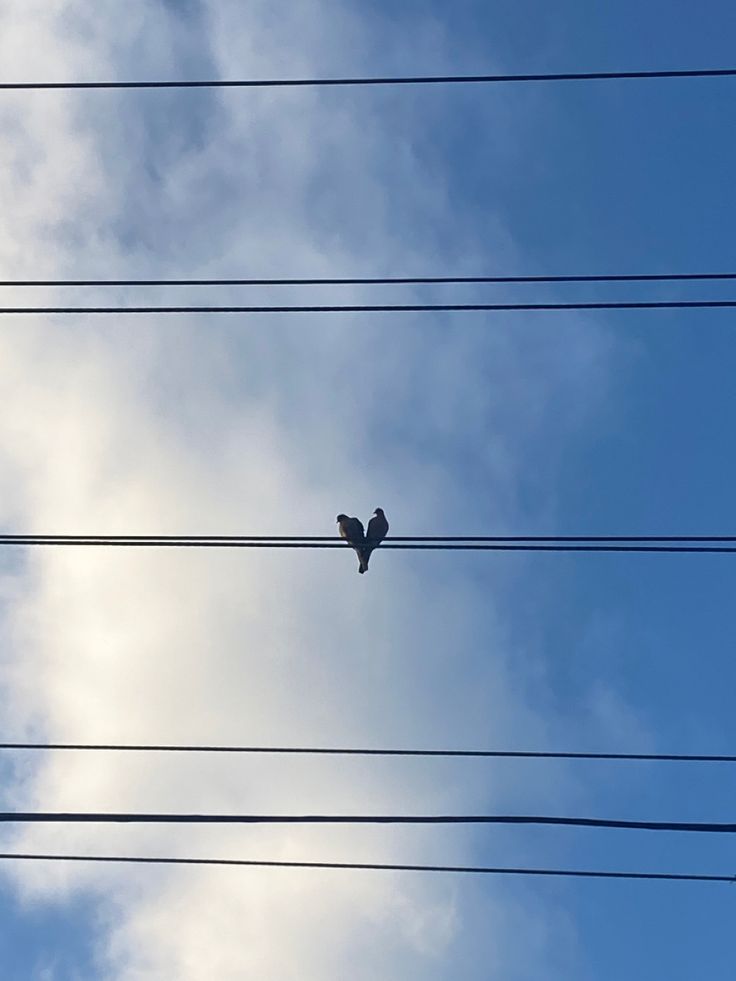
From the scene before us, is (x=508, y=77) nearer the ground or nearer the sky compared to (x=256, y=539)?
nearer the sky

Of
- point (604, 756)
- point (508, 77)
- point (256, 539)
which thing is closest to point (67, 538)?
point (256, 539)

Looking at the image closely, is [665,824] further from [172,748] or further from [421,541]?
[172,748]

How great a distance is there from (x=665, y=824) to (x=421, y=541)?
2.93m

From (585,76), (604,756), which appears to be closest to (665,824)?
(604,756)

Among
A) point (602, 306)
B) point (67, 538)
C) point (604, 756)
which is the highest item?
point (602, 306)

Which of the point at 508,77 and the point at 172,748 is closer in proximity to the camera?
the point at 172,748

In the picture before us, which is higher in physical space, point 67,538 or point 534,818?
point 67,538

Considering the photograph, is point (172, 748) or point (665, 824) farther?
point (172, 748)

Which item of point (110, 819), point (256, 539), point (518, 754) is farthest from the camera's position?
point (256, 539)

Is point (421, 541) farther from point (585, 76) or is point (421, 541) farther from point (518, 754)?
point (585, 76)

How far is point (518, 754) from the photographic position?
9344mm

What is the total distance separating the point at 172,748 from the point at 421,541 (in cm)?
257

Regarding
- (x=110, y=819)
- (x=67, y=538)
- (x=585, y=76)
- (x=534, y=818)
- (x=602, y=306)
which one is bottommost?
(x=110, y=819)

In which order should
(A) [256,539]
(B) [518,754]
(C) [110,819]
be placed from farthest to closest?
(A) [256,539]
(B) [518,754]
(C) [110,819]
